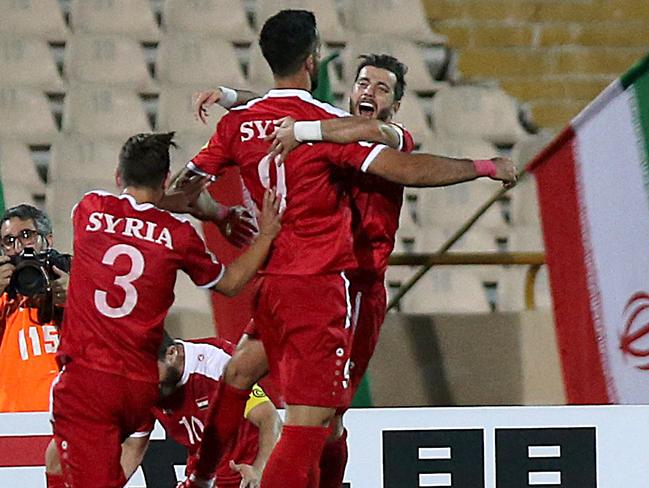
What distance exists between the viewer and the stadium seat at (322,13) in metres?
6.48

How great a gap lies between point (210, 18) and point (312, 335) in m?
3.72

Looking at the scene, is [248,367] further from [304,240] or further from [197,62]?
[197,62]

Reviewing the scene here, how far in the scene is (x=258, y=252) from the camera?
312 cm

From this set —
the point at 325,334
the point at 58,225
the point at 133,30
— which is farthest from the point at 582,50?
A: the point at 325,334

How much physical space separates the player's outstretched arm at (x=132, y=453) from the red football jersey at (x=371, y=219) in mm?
851

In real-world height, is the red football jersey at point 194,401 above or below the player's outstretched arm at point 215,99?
below

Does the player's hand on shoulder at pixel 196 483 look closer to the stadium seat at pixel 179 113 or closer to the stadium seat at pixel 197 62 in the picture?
the stadium seat at pixel 179 113

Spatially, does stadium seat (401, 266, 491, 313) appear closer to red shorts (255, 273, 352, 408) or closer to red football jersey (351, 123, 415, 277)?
red football jersey (351, 123, 415, 277)

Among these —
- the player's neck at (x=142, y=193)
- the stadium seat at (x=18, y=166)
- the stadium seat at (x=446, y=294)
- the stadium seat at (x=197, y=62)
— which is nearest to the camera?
the player's neck at (x=142, y=193)

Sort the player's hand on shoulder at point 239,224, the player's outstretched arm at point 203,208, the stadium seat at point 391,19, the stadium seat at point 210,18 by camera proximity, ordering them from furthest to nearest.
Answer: the stadium seat at point 391,19 → the stadium seat at point 210,18 → the player's hand on shoulder at point 239,224 → the player's outstretched arm at point 203,208

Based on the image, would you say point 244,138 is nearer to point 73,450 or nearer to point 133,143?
point 133,143

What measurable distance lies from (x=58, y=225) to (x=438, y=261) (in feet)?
5.64

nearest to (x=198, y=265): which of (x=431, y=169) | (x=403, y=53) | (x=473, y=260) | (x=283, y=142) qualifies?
(x=283, y=142)

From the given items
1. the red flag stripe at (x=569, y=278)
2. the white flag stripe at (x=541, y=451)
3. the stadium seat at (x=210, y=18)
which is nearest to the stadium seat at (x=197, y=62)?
the stadium seat at (x=210, y=18)
